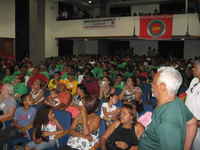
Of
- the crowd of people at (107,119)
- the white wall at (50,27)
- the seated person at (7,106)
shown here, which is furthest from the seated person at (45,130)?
the white wall at (50,27)

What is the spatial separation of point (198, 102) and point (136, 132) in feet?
2.71

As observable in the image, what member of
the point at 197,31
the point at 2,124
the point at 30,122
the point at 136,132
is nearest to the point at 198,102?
the point at 136,132

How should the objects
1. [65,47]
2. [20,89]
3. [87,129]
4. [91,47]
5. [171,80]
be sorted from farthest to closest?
1. [91,47]
2. [65,47]
3. [20,89]
4. [87,129]
5. [171,80]

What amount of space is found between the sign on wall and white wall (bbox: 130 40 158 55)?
4.95 m

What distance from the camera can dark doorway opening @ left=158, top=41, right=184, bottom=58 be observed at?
17.7m

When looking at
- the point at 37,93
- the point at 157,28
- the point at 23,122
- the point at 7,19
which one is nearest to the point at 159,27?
the point at 157,28

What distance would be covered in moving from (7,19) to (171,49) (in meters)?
11.5

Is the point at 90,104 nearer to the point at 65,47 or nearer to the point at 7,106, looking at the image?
the point at 7,106

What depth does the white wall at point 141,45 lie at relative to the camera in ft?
60.7

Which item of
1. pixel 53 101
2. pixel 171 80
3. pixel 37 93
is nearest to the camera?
pixel 171 80

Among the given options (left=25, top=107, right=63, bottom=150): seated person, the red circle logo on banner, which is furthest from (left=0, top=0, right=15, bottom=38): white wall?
(left=25, top=107, right=63, bottom=150): seated person

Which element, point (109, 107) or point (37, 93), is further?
point (37, 93)

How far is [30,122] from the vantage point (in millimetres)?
3889

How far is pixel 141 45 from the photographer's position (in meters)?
18.9
